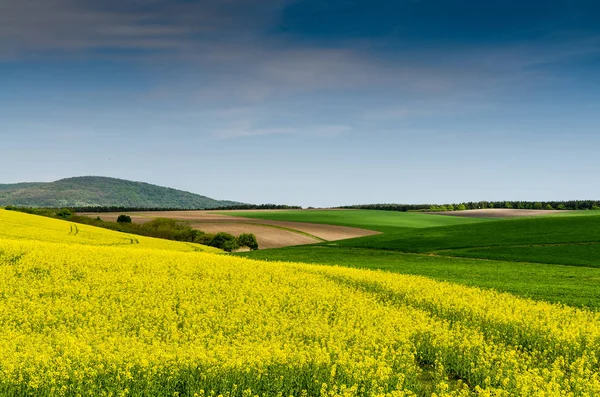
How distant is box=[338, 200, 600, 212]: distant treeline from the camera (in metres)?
139

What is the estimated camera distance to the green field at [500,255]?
27.6 metres

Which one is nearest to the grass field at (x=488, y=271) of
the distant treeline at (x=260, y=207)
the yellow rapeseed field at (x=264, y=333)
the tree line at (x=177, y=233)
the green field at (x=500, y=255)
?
the green field at (x=500, y=255)

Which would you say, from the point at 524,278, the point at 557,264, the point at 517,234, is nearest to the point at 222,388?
the point at 524,278

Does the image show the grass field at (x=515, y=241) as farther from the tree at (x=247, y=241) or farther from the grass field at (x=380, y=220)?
the grass field at (x=380, y=220)

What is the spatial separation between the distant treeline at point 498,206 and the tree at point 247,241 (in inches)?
3135

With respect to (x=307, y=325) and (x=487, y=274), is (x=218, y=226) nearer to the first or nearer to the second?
(x=487, y=274)

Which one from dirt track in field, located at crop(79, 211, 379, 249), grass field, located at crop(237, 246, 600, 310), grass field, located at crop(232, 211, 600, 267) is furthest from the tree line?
grass field, located at crop(237, 246, 600, 310)

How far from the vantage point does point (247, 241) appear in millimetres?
75188

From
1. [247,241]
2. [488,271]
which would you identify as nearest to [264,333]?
[488,271]

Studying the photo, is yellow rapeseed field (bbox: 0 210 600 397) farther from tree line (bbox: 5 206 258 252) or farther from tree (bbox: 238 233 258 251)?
tree line (bbox: 5 206 258 252)

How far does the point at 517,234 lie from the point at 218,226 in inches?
1901

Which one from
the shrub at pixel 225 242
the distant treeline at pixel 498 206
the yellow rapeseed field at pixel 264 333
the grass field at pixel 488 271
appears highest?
the distant treeline at pixel 498 206

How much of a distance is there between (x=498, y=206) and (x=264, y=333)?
148068mm

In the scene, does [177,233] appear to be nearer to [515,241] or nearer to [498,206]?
[515,241]
